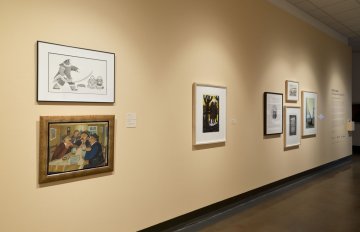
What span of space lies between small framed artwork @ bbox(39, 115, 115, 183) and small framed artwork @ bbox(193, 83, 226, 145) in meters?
1.29

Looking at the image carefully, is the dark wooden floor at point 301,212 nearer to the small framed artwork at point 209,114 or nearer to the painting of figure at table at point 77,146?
the small framed artwork at point 209,114

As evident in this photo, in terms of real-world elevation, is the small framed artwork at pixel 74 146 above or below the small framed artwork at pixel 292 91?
below

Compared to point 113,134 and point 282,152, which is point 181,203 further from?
point 282,152

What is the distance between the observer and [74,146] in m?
2.71

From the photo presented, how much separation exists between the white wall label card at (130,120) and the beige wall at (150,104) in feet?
0.20

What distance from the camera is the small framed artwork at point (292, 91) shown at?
582 centimetres

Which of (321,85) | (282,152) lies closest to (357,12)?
(321,85)

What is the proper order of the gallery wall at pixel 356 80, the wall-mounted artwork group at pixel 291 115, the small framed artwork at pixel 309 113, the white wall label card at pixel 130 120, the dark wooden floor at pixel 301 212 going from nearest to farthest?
the white wall label card at pixel 130 120 < the dark wooden floor at pixel 301 212 < the wall-mounted artwork group at pixel 291 115 < the small framed artwork at pixel 309 113 < the gallery wall at pixel 356 80

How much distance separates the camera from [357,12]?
6.45 metres

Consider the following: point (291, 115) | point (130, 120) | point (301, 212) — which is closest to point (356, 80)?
point (291, 115)

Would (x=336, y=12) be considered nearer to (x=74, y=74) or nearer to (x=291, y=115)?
(x=291, y=115)

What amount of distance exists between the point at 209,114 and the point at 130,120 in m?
1.31

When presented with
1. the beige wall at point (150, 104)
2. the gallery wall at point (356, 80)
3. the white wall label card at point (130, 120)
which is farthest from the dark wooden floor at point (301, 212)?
the gallery wall at point (356, 80)

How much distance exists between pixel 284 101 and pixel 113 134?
395 centimetres
